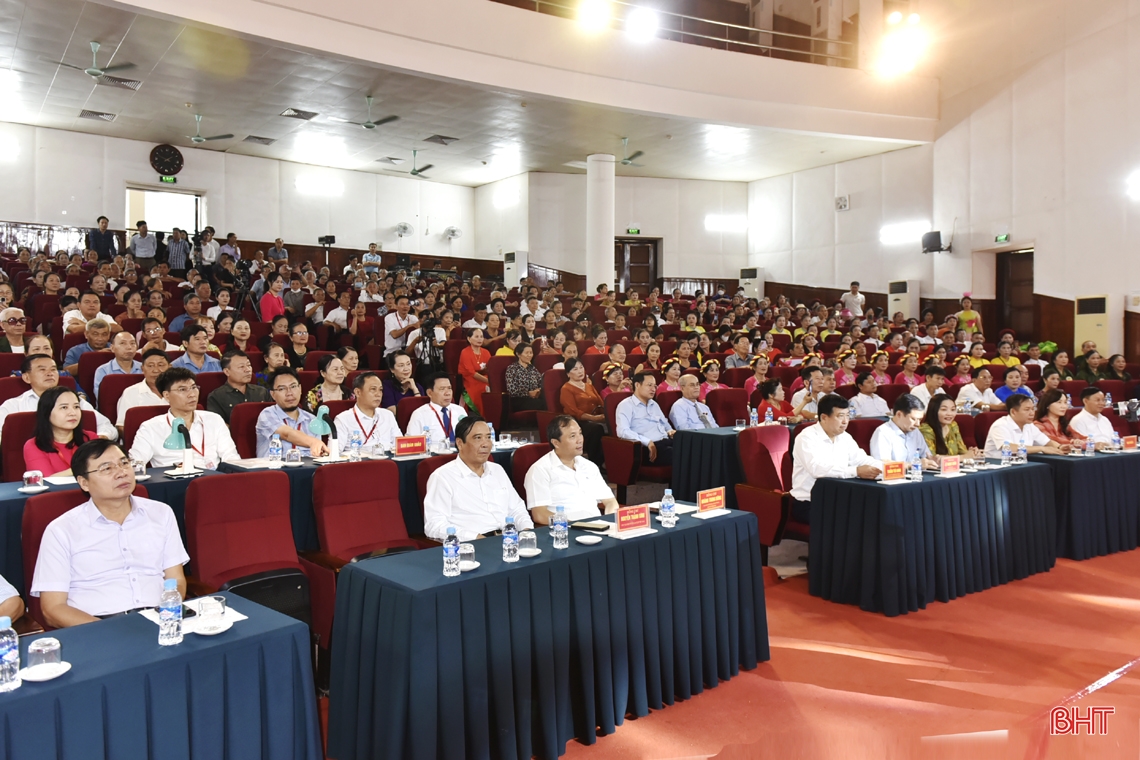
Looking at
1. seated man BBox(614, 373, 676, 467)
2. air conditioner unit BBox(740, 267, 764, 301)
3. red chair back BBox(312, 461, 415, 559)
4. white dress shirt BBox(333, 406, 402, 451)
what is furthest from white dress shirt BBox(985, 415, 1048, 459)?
air conditioner unit BBox(740, 267, 764, 301)

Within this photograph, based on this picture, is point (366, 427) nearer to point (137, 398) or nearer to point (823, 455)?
point (137, 398)

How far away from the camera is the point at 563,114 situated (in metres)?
11.4

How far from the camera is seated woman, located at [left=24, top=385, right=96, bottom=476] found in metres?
3.30

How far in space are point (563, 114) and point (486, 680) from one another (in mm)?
10301

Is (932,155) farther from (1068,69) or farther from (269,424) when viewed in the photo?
(269,424)

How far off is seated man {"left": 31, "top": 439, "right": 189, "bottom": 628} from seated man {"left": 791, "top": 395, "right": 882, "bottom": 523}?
3139mm

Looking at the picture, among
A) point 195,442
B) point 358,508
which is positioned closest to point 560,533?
point 358,508

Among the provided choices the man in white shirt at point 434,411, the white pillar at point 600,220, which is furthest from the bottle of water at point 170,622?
the white pillar at point 600,220

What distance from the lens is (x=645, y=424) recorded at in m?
6.12

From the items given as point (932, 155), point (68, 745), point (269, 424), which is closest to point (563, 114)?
point (932, 155)

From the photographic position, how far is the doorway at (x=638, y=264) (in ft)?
56.2

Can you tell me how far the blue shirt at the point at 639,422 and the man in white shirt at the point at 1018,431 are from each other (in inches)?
90.9

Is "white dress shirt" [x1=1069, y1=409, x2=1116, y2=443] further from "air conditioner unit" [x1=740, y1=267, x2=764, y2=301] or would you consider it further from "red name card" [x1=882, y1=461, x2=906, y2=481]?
"air conditioner unit" [x1=740, y1=267, x2=764, y2=301]

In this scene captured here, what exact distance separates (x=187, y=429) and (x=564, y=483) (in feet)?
6.00
